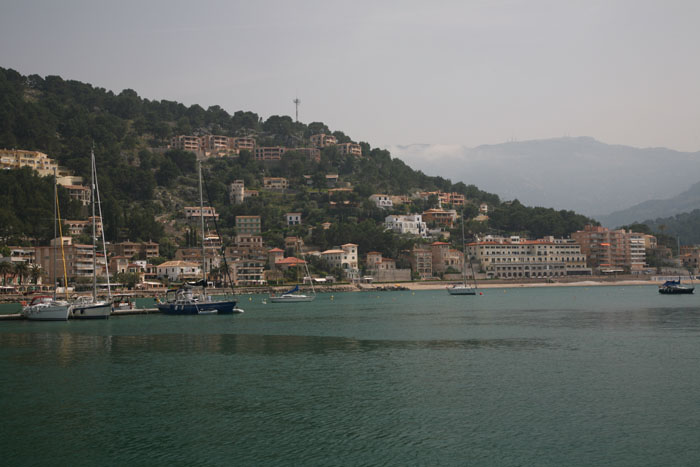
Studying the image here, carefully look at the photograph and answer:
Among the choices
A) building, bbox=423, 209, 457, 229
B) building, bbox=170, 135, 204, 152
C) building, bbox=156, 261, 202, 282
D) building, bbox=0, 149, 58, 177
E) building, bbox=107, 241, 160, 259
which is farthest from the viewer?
building, bbox=170, 135, 204, 152

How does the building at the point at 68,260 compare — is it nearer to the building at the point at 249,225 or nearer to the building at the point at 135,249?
the building at the point at 135,249

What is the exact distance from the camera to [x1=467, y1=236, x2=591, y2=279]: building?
13888cm

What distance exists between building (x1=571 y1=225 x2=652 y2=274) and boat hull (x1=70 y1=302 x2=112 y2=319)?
11850cm

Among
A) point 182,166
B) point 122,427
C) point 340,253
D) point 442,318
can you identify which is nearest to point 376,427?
point 122,427

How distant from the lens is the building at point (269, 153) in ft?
603

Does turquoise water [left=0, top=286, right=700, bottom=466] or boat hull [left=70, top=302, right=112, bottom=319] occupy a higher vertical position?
boat hull [left=70, top=302, right=112, bottom=319]

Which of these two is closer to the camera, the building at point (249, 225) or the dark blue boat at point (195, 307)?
the dark blue boat at point (195, 307)

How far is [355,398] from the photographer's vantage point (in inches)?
918

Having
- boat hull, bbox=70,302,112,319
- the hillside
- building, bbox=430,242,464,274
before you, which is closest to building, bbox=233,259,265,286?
the hillside

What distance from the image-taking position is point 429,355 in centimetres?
3306

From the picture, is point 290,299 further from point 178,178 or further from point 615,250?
point 615,250

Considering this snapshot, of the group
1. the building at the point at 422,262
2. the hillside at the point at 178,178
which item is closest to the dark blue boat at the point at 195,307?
the hillside at the point at 178,178

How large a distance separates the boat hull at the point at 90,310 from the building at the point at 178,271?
52.7m

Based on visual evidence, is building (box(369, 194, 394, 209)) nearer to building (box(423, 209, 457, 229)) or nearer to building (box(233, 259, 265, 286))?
building (box(423, 209, 457, 229))
